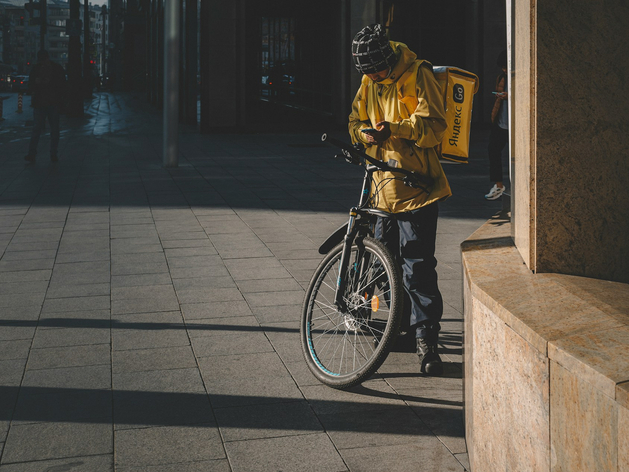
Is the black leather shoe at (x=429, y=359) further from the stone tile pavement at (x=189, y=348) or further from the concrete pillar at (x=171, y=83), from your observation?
the concrete pillar at (x=171, y=83)

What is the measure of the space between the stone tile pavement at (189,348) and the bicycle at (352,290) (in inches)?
6.1

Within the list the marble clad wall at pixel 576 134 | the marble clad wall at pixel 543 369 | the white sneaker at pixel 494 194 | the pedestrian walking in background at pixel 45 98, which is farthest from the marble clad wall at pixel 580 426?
the pedestrian walking in background at pixel 45 98

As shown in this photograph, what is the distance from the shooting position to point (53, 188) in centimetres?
1176

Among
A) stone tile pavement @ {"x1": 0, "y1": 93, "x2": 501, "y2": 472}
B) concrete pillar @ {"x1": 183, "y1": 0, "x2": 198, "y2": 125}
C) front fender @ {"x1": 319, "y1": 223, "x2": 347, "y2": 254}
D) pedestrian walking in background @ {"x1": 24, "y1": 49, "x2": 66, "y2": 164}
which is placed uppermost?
concrete pillar @ {"x1": 183, "y1": 0, "x2": 198, "y2": 125}

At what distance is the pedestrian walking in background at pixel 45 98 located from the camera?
15.1 m

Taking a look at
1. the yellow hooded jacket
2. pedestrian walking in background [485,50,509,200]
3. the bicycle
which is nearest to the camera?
the bicycle

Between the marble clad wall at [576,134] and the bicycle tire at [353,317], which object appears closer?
the marble clad wall at [576,134]

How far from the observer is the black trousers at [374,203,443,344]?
172 inches

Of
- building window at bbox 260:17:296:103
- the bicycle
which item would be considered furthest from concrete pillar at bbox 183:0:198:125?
the bicycle

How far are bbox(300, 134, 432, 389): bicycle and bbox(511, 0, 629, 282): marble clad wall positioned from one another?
106 centimetres

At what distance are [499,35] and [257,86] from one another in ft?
40.1

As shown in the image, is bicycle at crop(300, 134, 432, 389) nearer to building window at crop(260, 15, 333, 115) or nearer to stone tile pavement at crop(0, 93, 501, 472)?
stone tile pavement at crop(0, 93, 501, 472)

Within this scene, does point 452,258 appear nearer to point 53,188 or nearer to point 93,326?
point 93,326

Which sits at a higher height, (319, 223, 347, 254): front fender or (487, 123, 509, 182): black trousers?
(487, 123, 509, 182): black trousers
